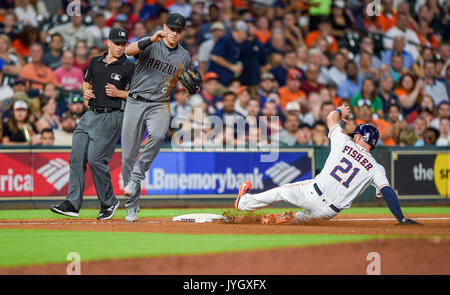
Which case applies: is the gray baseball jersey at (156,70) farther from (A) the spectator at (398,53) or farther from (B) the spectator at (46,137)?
(A) the spectator at (398,53)

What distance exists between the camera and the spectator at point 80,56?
1622 cm

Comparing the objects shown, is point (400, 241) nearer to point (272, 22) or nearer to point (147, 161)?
point (147, 161)

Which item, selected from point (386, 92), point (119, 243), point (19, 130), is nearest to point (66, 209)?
point (119, 243)

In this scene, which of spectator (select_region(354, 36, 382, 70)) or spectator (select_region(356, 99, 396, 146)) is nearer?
spectator (select_region(356, 99, 396, 146))

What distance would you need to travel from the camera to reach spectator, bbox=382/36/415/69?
758 inches

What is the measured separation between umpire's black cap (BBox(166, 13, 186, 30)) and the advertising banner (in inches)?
209

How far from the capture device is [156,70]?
963 centimetres

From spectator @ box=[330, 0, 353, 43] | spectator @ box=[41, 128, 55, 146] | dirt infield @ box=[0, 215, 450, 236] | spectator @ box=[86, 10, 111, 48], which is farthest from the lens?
spectator @ box=[330, 0, 353, 43]

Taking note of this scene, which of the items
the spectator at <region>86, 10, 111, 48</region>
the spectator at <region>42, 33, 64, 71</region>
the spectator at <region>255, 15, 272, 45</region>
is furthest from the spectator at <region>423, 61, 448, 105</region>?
the spectator at <region>42, 33, 64, 71</region>

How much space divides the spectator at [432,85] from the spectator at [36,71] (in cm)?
949

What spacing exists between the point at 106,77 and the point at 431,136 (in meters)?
9.12

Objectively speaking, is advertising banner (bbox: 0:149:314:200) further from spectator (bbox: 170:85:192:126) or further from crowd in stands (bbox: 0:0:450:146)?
spectator (bbox: 170:85:192:126)

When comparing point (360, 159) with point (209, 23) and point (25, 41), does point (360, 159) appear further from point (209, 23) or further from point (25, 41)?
point (25, 41)

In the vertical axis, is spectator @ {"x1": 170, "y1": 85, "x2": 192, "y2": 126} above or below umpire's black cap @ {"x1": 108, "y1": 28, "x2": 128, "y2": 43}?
below
